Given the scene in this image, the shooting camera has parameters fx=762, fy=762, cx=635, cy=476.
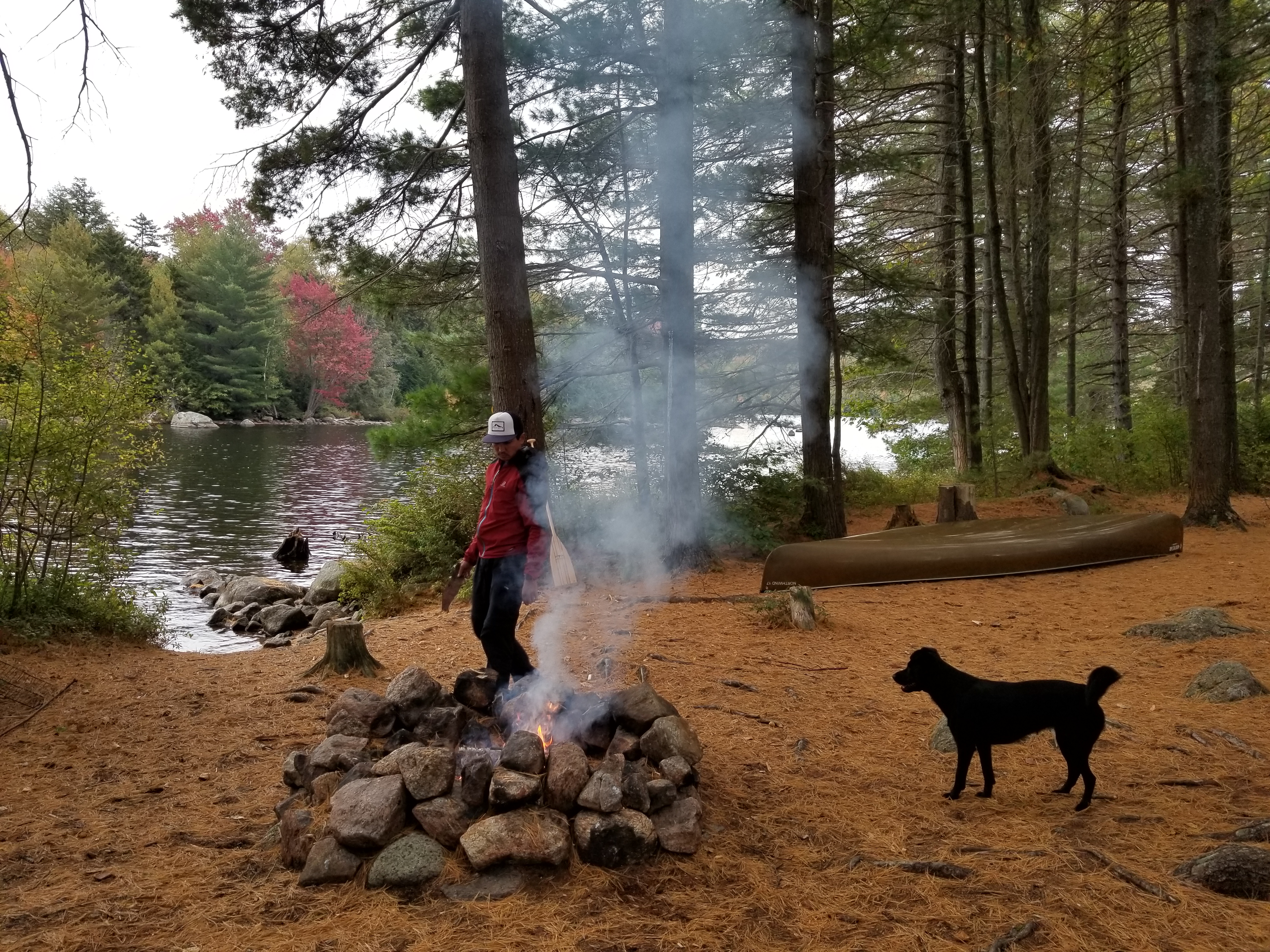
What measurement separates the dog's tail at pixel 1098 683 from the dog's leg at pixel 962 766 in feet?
1.92

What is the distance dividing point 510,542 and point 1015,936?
3.22 metres

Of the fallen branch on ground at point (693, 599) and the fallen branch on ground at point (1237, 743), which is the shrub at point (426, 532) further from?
the fallen branch on ground at point (1237, 743)

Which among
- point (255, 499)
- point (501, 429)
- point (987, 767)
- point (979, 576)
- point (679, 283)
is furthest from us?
point (255, 499)

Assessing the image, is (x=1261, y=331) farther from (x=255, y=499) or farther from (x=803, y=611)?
(x=255, y=499)

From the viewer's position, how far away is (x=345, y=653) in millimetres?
6258

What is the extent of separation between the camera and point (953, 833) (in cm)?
342

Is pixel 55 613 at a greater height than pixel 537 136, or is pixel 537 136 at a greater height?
pixel 537 136

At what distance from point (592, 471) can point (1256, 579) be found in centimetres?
795

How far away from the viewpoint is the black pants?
471 cm

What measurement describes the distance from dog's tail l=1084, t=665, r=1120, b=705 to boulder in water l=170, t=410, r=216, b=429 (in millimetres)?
46536

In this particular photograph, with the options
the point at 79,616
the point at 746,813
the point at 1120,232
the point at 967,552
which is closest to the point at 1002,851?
the point at 746,813

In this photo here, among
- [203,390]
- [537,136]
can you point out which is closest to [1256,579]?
[537,136]

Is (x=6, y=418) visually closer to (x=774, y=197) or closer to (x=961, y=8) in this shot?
(x=774, y=197)

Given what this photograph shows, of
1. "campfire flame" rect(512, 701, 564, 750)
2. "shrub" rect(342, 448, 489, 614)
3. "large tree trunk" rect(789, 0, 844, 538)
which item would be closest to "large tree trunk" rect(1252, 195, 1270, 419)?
"large tree trunk" rect(789, 0, 844, 538)
